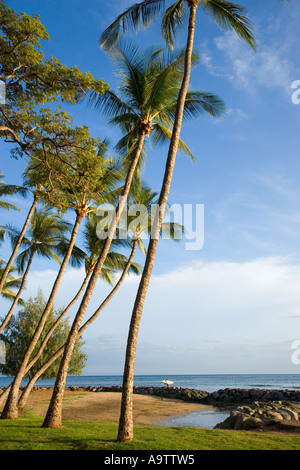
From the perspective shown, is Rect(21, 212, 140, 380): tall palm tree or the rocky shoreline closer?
the rocky shoreline

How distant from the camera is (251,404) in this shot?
20.1 meters

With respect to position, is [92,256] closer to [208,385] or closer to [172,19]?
[172,19]

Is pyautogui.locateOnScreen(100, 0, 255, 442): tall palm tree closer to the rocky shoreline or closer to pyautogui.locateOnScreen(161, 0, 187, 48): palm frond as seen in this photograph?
pyautogui.locateOnScreen(161, 0, 187, 48): palm frond

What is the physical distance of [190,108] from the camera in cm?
1225

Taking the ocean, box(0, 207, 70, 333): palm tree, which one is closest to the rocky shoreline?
the ocean

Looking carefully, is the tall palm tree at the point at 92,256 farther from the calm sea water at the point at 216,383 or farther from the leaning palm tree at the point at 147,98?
the calm sea water at the point at 216,383

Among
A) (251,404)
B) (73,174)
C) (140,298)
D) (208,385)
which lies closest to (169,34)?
(73,174)

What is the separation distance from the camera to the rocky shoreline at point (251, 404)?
37.4 ft

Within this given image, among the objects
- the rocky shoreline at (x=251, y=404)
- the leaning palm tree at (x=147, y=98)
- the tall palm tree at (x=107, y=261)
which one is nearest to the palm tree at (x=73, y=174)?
the leaning palm tree at (x=147, y=98)

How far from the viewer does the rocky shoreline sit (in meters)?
11.4
